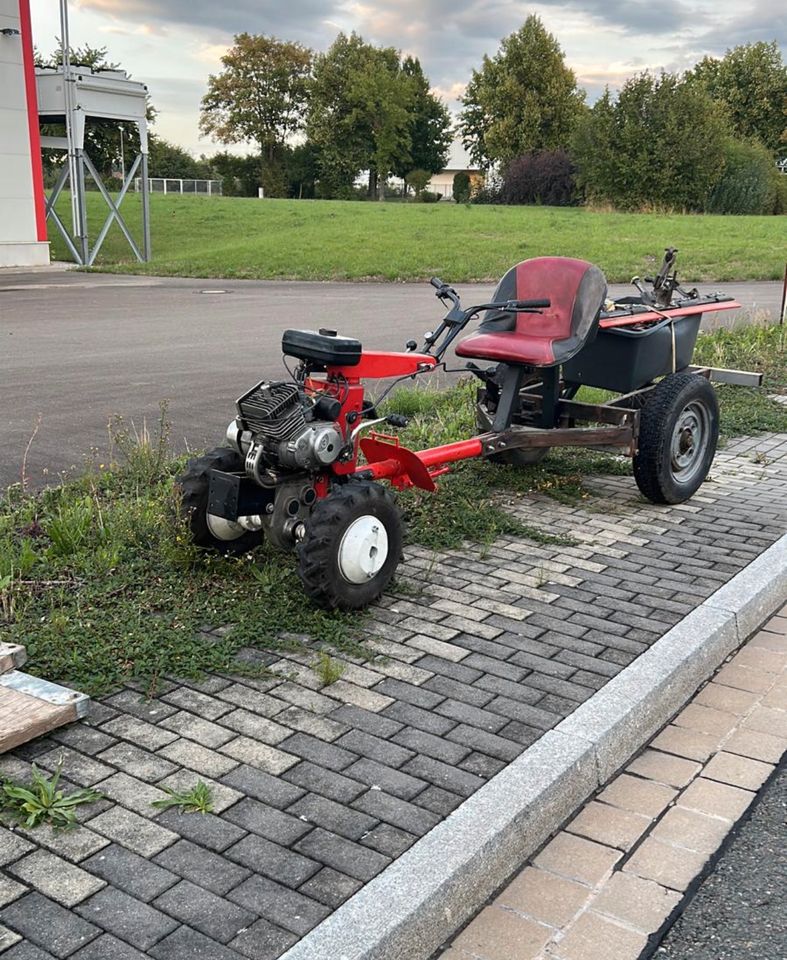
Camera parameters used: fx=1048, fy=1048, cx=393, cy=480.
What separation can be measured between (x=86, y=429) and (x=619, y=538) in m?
4.13

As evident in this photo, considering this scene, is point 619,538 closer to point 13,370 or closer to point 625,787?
point 625,787

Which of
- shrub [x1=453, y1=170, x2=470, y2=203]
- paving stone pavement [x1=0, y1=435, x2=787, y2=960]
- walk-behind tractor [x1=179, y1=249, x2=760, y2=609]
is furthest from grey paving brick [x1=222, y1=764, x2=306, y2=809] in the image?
shrub [x1=453, y1=170, x2=470, y2=203]

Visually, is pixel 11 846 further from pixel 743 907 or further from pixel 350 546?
pixel 743 907

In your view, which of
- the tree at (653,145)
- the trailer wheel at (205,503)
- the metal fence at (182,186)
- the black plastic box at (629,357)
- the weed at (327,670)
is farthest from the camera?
the metal fence at (182,186)

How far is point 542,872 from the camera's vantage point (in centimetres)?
297

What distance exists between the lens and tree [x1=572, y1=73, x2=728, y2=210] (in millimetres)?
44281

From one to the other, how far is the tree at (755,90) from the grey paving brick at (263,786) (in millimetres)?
76233

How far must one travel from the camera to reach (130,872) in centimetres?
277

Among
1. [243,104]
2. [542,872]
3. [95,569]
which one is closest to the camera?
Answer: [542,872]

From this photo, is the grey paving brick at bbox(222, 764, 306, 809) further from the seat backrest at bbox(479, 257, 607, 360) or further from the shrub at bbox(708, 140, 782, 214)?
the shrub at bbox(708, 140, 782, 214)

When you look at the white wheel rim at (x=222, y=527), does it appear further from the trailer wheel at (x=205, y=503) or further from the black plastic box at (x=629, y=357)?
the black plastic box at (x=629, y=357)

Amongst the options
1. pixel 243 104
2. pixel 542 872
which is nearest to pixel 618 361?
pixel 542 872

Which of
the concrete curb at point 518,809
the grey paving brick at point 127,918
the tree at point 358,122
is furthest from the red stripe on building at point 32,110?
the tree at point 358,122

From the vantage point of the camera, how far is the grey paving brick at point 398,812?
3014 mm
